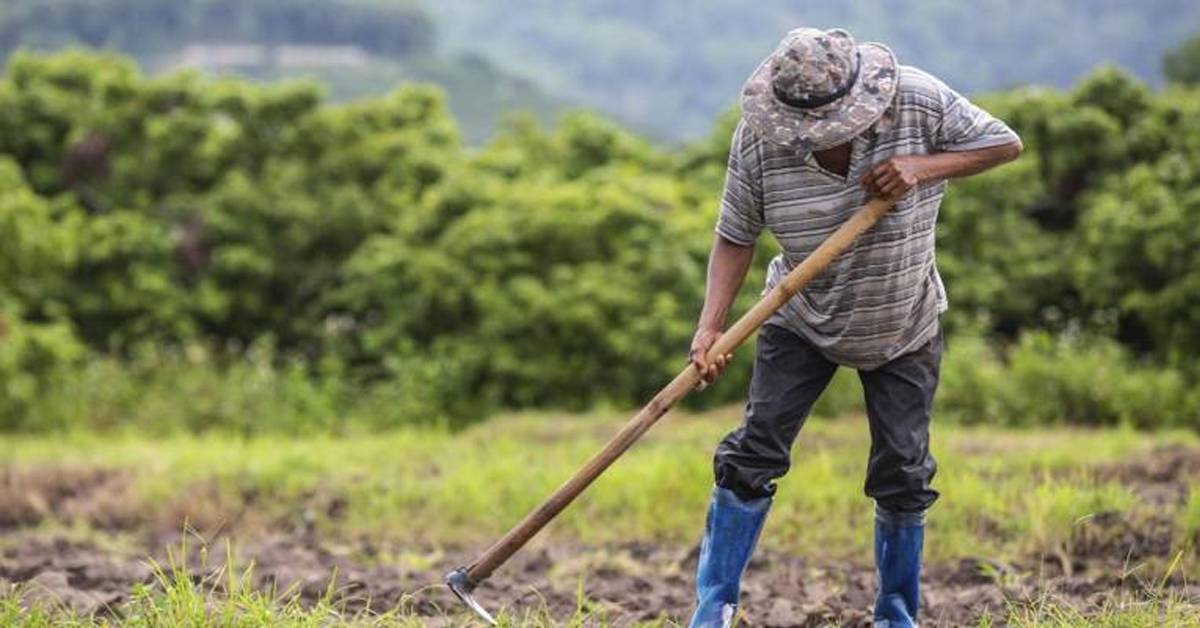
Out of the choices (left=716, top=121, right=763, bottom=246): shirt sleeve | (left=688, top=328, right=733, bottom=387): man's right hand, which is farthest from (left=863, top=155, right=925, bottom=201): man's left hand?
(left=688, top=328, right=733, bottom=387): man's right hand

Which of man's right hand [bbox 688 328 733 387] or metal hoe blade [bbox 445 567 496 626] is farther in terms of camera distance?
metal hoe blade [bbox 445 567 496 626]

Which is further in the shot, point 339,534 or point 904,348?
point 339,534

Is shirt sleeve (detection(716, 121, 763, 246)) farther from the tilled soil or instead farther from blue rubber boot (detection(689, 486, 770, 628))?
the tilled soil

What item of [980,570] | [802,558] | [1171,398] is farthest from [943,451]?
[1171,398]

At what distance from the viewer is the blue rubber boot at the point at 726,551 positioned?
14.9 feet

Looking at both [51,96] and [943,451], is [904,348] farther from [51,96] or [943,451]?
[51,96]

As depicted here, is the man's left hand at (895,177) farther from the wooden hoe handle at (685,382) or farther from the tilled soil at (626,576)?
the tilled soil at (626,576)

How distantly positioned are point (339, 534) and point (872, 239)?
16.2ft

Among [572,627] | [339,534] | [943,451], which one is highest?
[572,627]

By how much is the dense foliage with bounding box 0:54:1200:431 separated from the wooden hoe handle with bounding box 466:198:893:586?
7966 mm

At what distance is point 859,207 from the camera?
13.9 feet

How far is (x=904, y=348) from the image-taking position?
4438 millimetres

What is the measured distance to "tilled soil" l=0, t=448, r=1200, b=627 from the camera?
16.9 ft

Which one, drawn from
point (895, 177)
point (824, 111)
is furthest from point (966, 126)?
point (824, 111)
